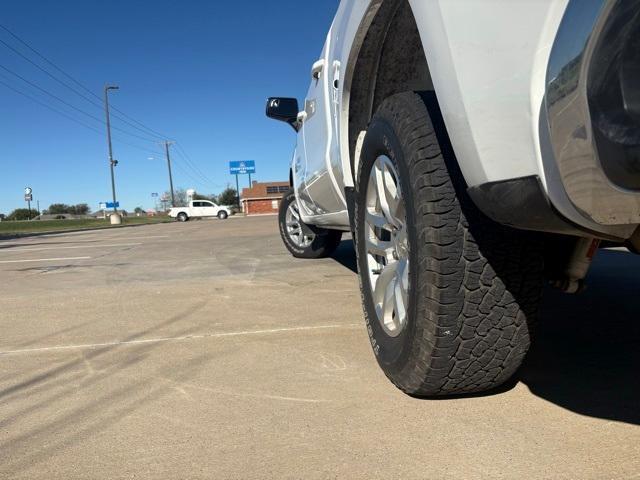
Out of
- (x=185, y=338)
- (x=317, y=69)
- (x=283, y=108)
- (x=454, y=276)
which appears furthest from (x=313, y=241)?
(x=454, y=276)

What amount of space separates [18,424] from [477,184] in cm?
209

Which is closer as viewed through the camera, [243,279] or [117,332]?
[117,332]

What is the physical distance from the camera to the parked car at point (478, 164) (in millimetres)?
1164

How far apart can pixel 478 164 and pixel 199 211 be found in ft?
147

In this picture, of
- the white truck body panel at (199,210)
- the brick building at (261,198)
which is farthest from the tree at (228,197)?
the white truck body panel at (199,210)

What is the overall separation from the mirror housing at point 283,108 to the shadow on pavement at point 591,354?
3102 mm

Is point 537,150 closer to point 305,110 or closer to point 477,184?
point 477,184

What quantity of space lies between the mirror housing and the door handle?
1502mm

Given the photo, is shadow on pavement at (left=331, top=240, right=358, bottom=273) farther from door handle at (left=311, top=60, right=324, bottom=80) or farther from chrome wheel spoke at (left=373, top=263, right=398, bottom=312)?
chrome wheel spoke at (left=373, top=263, right=398, bottom=312)

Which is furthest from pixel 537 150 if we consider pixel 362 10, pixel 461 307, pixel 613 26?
pixel 362 10

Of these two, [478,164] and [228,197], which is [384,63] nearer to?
[478,164]

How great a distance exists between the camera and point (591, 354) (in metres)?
2.62

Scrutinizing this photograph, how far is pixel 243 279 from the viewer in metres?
5.53

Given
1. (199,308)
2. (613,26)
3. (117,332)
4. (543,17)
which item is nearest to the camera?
(613,26)
